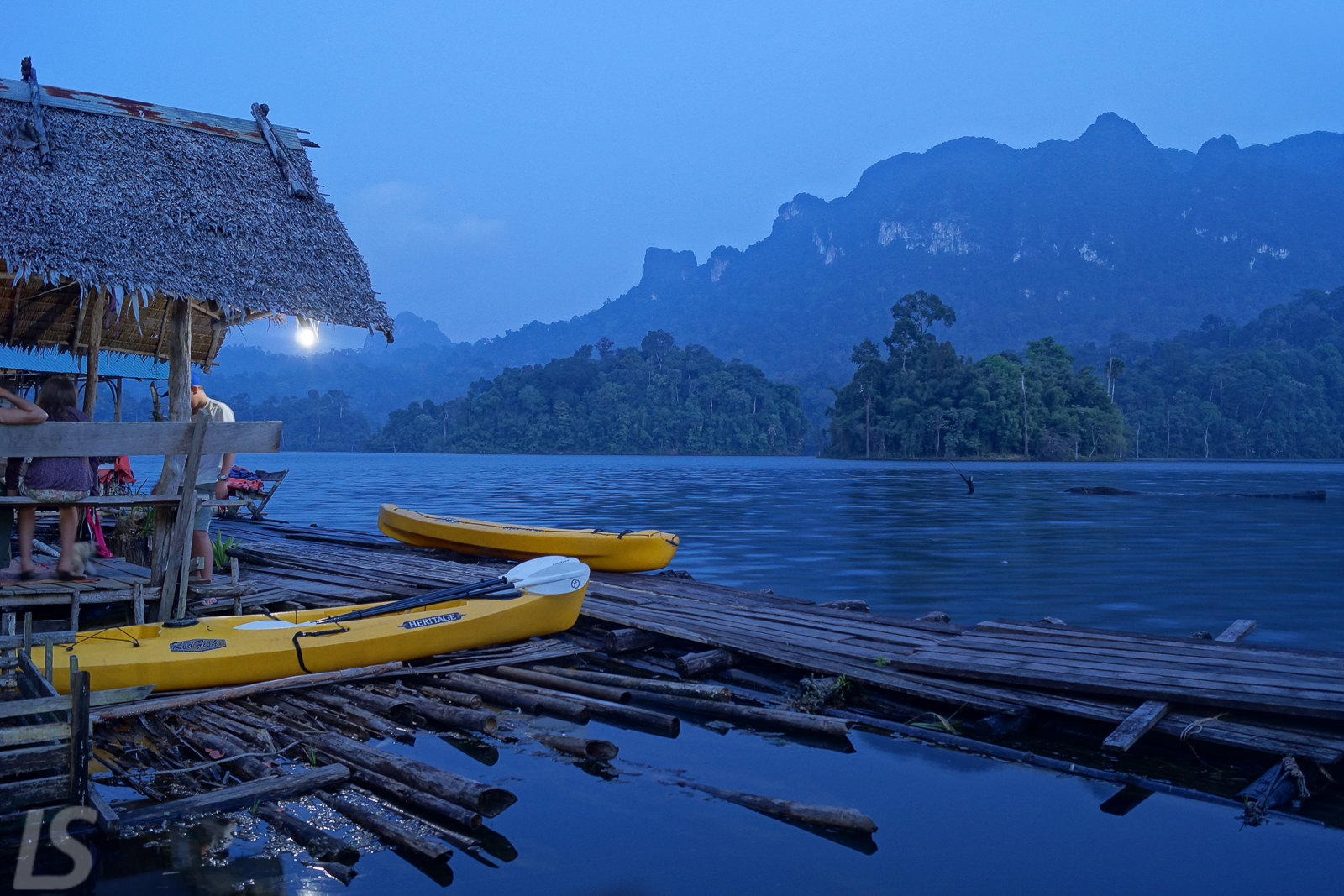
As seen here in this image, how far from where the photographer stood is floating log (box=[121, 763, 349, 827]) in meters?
4.17

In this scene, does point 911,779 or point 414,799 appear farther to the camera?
point 911,779

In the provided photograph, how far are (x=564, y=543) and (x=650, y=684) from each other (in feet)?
19.4

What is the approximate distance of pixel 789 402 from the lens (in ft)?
409

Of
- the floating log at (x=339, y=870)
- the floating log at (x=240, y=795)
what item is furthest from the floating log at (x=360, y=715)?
the floating log at (x=339, y=870)

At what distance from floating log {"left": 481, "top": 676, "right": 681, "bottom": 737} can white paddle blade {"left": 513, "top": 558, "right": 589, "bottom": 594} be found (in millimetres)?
1342

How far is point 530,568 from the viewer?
7848 millimetres

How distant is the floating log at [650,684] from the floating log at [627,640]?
2.24 feet

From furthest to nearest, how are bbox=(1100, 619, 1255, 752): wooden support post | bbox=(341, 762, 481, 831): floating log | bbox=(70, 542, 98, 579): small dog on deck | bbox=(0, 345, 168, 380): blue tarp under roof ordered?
1. bbox=(0, 345, 168, 380): blue tarp under roof
2. bbox=(70, 542, 98, 579): small dog on deck
3. bbox=(1100, 619, 1255, 752): wooden support post
4. bbox=(341, 762, 481, 831): floating log

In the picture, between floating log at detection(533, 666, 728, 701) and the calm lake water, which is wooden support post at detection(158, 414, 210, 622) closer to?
the calm lake water

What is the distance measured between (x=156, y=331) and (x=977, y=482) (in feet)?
139

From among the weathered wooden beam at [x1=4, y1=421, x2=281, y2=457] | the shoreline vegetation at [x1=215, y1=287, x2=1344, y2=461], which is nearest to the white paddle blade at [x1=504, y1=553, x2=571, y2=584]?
the weathered wooden beam at [x1=4, y1=421, x2=281, y2=457]

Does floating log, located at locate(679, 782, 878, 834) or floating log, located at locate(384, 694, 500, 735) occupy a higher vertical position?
floating log, located at locate(384, 694, 500, 735)

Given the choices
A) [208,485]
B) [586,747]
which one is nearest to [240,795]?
[586,747]

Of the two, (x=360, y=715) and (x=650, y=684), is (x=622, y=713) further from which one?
(x=360, y=715)
